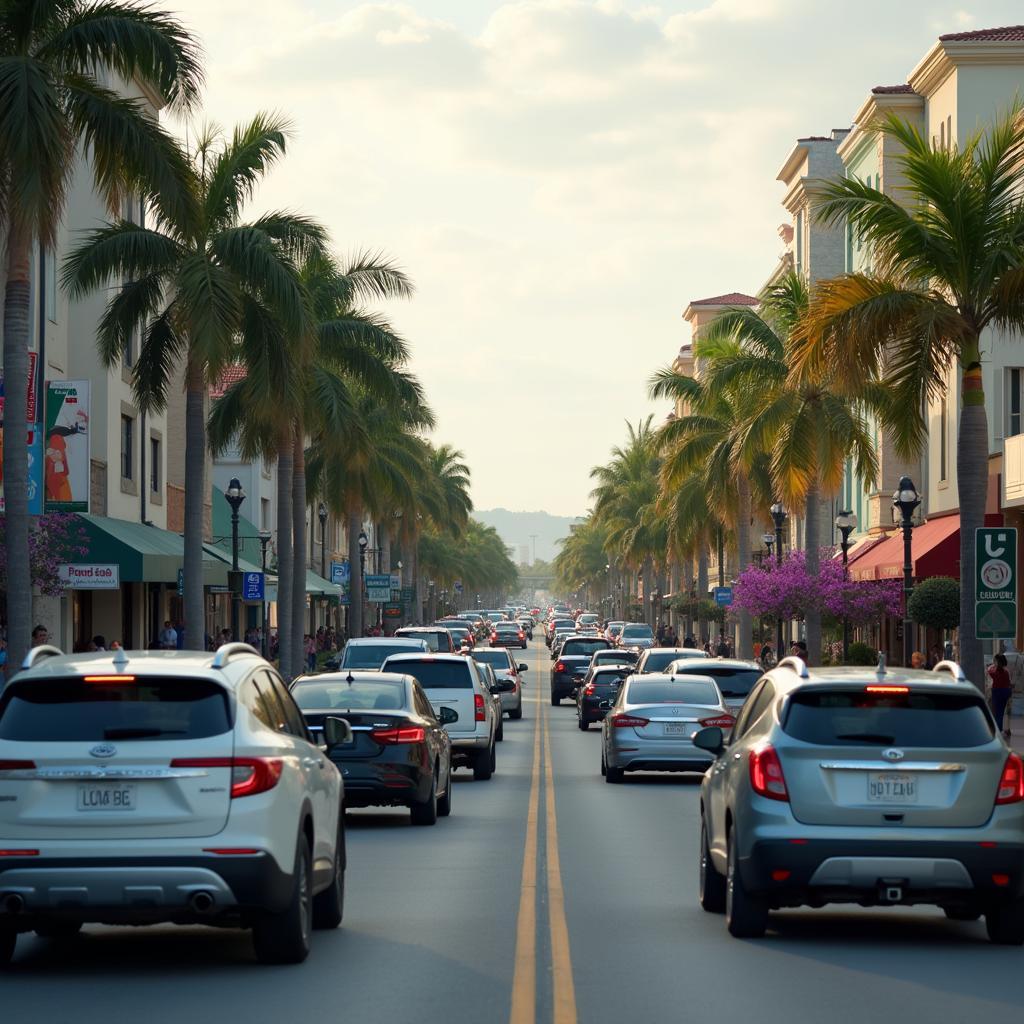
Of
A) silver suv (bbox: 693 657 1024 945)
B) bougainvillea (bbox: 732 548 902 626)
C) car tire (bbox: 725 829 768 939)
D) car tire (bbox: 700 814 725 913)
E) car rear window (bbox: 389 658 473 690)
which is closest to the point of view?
silver suv (bbox: 693 657 1024 945)

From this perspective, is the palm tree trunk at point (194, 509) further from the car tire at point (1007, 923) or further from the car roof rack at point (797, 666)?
the car tire at point (1007, 923)

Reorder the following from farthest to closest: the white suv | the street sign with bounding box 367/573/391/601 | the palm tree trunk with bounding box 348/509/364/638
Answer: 1. the street sign with bounding box 367/573/391/601
2. the palm tree trunk with bounding box 348/509/364/638
3. the white suv

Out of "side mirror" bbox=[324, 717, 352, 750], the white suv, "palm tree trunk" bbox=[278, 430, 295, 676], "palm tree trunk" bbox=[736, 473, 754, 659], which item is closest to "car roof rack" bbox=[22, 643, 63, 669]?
the white suv

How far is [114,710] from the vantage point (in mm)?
10211

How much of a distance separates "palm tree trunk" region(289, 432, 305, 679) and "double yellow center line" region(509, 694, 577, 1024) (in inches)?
1018

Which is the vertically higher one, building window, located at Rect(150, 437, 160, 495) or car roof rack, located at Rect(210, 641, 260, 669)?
building window, located at Rect(150, 437, 160, 495)

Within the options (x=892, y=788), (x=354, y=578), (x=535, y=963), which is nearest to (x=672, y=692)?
(x=892, y=788)

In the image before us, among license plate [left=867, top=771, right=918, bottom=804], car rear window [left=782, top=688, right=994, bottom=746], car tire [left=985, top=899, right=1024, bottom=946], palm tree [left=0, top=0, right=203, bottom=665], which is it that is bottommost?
A: car tire [left=985, top=899, right=1024, bottom=946]

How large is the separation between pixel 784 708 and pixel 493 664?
35.1 metres

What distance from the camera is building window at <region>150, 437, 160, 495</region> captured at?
5234cm

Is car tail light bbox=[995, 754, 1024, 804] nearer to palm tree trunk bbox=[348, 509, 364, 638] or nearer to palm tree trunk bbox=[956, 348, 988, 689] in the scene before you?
palm tree trunk bbox=[956, 348, 988, 689]

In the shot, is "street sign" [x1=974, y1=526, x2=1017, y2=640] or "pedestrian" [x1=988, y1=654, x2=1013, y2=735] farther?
"pedestrian" [x1=988, y1=654, x2=1013, y2=735]

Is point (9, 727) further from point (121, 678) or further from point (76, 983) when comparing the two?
point (76, 983)

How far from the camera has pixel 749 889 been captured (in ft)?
37.3
